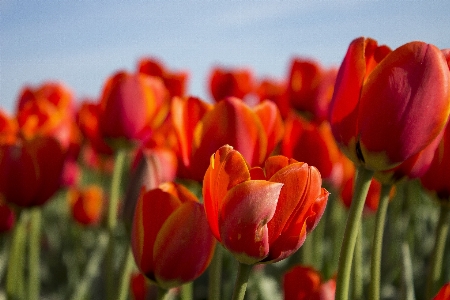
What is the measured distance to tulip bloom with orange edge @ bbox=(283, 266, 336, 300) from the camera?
53 centimetres

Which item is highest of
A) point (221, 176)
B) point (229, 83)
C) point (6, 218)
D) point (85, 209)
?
point (221, 176)

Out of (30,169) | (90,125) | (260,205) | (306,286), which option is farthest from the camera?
(90,125)

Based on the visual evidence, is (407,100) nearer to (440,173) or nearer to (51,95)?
(440,173)

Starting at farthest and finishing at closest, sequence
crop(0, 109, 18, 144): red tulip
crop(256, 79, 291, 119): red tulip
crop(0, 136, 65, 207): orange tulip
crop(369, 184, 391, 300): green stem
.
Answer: crop(256, 79, 291, 119): red tulip → crop(0, 109, 18, 144): red tulip → crop(0, 136, 65, 207): orange tulip → crop(369, 184, 391, 300): green stem

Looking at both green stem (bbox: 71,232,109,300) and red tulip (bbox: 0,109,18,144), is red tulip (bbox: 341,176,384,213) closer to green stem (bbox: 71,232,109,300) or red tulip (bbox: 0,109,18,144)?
green stem (bbox: 71,232,109,300)

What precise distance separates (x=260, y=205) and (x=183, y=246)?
0.10m

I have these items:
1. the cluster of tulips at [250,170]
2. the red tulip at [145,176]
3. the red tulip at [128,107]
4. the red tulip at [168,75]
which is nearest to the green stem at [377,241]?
the cluster of tulips at [250,170]

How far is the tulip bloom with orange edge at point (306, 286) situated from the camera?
0.53 m

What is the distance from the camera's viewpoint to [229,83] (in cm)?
128

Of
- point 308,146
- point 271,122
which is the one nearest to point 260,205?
point 271,122

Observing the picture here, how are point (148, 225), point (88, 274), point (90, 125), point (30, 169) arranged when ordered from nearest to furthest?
point (148, 225), point (30, 169), point (88, 274), point (90, 125)

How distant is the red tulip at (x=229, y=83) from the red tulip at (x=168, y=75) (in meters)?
0.23

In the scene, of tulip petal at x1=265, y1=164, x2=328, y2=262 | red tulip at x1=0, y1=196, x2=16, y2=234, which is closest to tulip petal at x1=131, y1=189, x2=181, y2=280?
tulip petal at x1=265, y1=164, x2=328, y2=262

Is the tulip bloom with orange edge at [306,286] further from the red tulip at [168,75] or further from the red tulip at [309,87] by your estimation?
the red tulip at [309,87]
